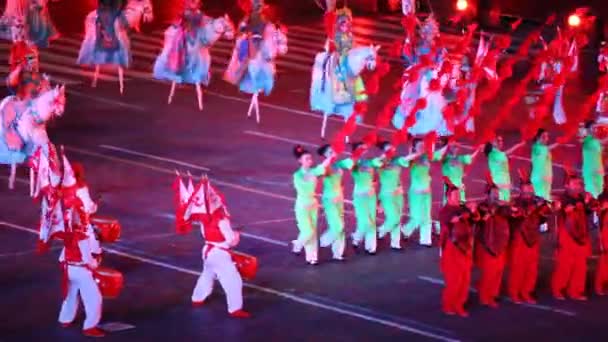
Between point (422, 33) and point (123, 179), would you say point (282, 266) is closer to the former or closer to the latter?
point (123, 179)

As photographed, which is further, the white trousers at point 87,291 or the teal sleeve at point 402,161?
the teal sleeve at point 402,161

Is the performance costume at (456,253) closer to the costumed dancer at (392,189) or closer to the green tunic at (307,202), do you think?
the green tunic at (307,202)

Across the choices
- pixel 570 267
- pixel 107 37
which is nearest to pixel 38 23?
pixel 107 37

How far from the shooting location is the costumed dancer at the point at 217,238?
15.0 m

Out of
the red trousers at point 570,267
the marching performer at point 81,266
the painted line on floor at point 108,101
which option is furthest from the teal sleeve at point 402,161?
the painted line on floor at point 108,101

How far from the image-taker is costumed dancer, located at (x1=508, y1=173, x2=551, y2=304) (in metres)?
15.8

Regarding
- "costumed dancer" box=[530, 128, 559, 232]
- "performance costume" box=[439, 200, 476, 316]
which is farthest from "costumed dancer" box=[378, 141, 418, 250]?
"performance costume" box=[439, 200, 476, 316]

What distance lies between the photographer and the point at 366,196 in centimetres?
1738

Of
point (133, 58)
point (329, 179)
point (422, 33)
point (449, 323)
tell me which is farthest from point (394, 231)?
point (133, 58)

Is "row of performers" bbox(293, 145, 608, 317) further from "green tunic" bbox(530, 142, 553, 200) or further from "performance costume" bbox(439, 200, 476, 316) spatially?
"green tunic" bbox(530, 142, 553, 200)

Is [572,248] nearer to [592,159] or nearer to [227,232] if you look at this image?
[592,159]

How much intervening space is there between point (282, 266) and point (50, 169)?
3.31 m

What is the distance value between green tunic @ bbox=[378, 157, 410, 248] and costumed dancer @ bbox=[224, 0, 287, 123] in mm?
6350

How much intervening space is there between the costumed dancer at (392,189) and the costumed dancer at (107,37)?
824cm
